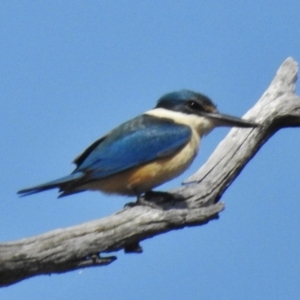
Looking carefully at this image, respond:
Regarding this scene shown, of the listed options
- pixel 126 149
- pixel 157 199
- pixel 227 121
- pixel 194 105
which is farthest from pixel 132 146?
pixel 227 121

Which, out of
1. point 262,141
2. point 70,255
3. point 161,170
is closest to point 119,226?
point 70,255

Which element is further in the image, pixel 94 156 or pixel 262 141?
pixel 262 141

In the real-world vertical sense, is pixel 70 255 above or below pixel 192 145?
below

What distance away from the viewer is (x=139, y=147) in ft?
29.0

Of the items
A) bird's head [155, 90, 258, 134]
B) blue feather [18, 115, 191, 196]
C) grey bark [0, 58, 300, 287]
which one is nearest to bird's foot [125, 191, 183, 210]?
grey bark [0, 58, 300, 287]

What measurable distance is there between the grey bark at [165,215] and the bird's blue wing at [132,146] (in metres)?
0.40

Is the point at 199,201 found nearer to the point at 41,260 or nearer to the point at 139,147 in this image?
the point at 139,147

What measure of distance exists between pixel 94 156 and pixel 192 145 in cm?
91

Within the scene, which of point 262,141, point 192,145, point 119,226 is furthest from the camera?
point 262,141

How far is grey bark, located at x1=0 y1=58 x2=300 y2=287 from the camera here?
7.24 m

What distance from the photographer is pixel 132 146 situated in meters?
8.85

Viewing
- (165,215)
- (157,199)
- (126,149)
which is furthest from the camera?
(126,149)

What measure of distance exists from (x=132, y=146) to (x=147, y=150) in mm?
143

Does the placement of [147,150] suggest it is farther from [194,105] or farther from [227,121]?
[227,121]
